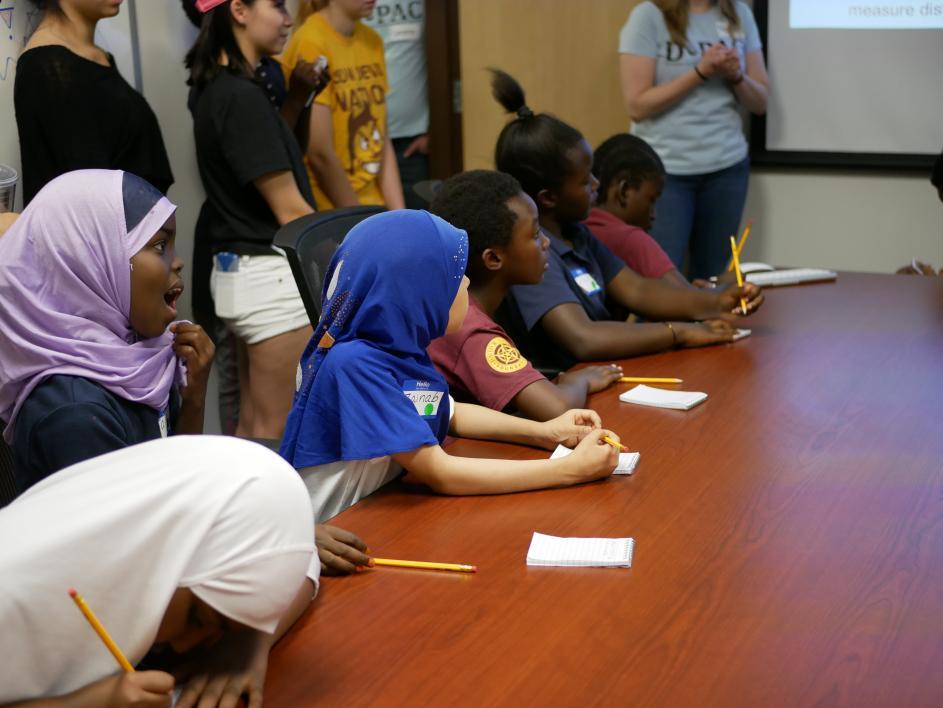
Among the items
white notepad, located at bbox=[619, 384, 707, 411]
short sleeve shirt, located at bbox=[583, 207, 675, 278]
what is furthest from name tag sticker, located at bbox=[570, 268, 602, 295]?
white notepad, located at bbox=[619, 384, 707, 411]

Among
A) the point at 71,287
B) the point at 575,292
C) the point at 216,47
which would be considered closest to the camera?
the point at 71,287

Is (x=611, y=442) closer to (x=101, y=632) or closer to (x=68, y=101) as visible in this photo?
(x=101, y=632)

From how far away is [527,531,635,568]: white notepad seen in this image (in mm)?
1410

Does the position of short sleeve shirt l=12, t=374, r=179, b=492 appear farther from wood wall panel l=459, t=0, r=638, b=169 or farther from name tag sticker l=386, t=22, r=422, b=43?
wood wall panel l=459, t=0, r=638, b=169

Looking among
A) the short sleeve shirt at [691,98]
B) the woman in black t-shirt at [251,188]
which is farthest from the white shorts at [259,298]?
the short sleeve shirt at [691,98]

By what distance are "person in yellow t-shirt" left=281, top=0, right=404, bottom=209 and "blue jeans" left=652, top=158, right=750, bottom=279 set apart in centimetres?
108

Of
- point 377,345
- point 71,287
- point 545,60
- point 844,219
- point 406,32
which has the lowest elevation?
point 844,219

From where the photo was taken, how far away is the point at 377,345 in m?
1.67

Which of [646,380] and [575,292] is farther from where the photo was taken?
[575,292]

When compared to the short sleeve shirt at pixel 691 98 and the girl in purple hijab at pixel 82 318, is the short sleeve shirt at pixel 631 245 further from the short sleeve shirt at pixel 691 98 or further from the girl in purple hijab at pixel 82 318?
the girl in purple hijab at pixel 82 318

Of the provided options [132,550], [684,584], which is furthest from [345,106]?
[132,550]

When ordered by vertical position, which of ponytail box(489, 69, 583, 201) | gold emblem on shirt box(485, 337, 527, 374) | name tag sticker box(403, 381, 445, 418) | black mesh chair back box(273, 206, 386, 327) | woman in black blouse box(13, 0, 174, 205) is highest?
woman in black blouse box(13, 0, 174, 205)

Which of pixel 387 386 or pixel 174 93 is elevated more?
pixel 174 93

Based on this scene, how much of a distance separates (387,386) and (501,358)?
0.46 metres
